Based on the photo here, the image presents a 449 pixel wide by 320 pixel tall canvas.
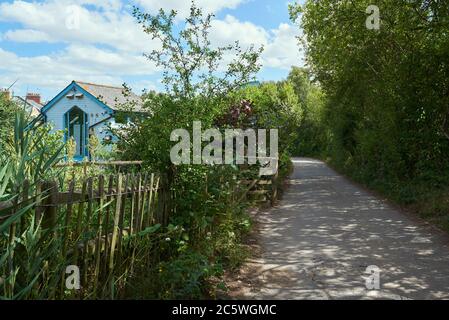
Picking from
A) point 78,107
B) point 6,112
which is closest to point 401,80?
point 6,112

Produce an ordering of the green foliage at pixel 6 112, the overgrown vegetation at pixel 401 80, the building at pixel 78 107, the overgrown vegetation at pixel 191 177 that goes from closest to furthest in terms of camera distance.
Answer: the overgrown vegetation at pixel 191 177, the green foliage at pixel 6 112, the overgrown vegetation at pixel 401 80, the building at pixel 78 107

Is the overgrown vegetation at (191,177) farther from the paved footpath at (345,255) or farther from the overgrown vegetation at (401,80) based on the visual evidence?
the overgrown vegetation at (401,80)

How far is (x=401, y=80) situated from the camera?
13.0m

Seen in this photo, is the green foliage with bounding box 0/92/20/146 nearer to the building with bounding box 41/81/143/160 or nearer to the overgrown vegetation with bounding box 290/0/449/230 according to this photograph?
the overgrown vegetation with bounding box 290/0/449/230

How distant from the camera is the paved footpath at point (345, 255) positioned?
5.34 metres

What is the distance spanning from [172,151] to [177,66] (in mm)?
1693

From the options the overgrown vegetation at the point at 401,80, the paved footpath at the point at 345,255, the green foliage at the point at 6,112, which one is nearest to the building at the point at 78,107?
the green foliage at the point at 6,112

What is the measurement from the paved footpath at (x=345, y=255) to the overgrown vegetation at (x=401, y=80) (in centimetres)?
136

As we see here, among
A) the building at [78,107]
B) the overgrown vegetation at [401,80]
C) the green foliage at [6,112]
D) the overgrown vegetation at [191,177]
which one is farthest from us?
the building at [78,107]

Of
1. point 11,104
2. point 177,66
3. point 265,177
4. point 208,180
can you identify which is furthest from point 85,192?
point 11,104

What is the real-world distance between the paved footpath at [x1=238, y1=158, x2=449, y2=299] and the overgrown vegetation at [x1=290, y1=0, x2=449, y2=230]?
4.46 ft

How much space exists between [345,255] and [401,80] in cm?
777

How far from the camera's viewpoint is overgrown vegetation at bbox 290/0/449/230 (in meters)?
11.5

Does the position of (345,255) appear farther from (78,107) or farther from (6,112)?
(78,107)
